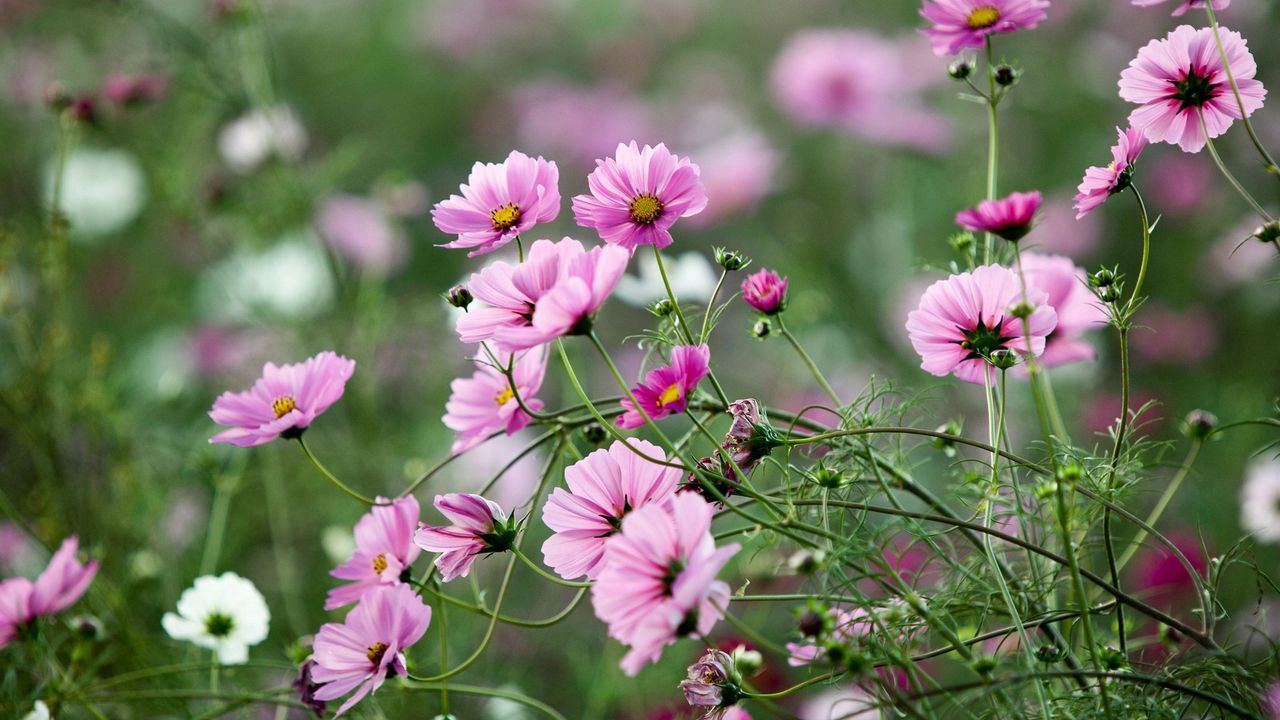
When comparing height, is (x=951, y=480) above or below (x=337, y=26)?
below

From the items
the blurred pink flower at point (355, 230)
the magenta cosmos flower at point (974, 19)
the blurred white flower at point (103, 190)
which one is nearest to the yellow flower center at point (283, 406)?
the magenta cosmos flower at point (974, 19)

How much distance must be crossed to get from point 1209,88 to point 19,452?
119 centimetres

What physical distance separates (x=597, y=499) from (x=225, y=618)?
0.93 feet

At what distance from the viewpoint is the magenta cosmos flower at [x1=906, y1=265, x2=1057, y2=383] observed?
1.36 ft

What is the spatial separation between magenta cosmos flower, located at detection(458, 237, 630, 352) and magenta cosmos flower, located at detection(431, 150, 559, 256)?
0.9 inches

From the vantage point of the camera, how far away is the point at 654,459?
1.24ft

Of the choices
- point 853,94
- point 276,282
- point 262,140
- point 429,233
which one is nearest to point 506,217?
point 262,140

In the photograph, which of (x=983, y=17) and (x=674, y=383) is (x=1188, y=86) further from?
(x=674, y=383)

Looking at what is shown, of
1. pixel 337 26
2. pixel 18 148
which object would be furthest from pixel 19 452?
pixel 337 26

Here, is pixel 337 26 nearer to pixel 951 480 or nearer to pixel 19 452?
pixel 19 452

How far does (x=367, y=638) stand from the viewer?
1.40 feet

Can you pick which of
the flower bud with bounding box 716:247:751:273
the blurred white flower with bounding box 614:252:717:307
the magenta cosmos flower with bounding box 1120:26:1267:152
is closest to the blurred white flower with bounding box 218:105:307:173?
the blurred white flower with bounding box 614:252:717:307

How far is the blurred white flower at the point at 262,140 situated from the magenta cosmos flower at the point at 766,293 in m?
0.73

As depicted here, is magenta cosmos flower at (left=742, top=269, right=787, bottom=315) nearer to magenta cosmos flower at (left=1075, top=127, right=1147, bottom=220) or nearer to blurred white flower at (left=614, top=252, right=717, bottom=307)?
magenta cosmos flower at (left=1075, top=127, right=1147, bottom=220)
